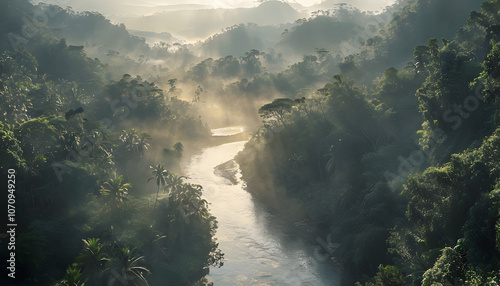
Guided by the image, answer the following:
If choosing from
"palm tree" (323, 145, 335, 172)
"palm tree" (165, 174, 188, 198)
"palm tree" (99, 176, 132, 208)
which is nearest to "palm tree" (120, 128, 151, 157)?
"palm tree" (165, 174, 188, 198)

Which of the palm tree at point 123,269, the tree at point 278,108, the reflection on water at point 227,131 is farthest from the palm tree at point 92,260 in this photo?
the reflection on water at point 227,131

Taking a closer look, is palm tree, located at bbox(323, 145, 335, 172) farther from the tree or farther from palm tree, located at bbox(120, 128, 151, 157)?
palm tree, located at bbox(120, 128, 151, 157)

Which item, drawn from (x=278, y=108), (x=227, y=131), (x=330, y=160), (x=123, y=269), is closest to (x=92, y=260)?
(x=123, y=269)

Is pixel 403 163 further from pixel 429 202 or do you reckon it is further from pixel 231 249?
pixel 231 249

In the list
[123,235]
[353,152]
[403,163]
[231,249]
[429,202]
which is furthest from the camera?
[353,152]

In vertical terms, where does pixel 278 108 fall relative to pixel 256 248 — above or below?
above

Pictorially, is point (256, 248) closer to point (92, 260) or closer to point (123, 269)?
point (123, 269)

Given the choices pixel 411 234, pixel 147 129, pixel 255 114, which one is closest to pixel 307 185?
pixel 411 234

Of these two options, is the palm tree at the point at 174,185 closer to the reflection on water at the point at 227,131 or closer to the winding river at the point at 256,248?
the winding river at the point at 256,248
